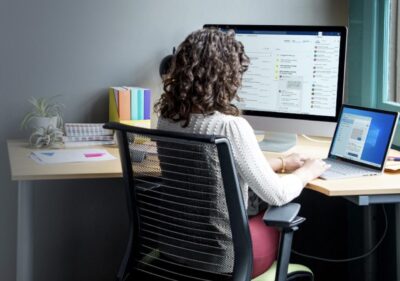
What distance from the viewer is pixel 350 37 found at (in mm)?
3215

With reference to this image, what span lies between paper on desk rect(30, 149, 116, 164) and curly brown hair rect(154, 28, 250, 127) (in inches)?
25.1

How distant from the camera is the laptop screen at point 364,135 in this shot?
7.55ft

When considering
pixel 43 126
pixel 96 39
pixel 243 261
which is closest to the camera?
pixel 243 261

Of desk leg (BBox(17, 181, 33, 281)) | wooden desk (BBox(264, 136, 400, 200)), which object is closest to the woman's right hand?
wooden desk (BBox(264, 136, 400, 200))

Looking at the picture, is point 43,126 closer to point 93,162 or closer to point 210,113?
point 93,162

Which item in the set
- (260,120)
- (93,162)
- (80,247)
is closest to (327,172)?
(260,120)

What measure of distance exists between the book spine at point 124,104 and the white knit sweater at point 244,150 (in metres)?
0.89

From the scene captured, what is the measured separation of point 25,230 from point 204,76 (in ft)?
3.23

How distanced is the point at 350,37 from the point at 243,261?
1.75 metres

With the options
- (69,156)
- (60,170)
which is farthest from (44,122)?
(60,170)

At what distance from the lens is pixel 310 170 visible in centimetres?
219

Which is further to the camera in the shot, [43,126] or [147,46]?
[147,46]

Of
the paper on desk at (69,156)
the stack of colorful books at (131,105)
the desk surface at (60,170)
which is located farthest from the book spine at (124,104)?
the desk surface at (60,170)

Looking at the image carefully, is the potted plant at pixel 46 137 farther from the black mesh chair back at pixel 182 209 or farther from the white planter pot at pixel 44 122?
the black mesh chair back at pixel 182 209
